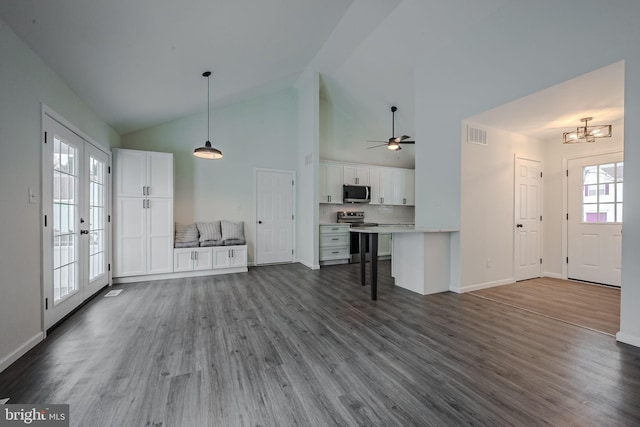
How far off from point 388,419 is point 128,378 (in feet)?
5.49

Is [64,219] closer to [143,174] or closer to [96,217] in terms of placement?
[96,217]

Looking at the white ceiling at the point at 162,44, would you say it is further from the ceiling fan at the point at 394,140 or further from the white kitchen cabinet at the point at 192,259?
the white kitchen cabinet at the point at 192,259

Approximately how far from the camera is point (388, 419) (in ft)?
4.51

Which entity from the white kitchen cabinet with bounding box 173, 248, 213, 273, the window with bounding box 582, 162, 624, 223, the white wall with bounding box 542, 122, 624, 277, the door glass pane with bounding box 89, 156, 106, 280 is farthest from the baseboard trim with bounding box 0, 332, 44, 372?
the window with bounding box 582, 162, 624, 223

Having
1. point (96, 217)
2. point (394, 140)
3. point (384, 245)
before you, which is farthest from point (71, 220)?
point (384, 245)

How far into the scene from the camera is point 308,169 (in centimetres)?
545

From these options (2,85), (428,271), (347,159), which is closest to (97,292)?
(2,85)

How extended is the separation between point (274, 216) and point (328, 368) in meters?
4.20

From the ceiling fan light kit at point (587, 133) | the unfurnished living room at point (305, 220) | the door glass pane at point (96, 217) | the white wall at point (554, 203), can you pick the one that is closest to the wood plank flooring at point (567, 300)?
the unfurnished living room at point (305, 220)

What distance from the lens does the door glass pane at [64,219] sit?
8.43 ft

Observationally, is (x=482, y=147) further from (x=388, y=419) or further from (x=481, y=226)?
(x=388, y=419)

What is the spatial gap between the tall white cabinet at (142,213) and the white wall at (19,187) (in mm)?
1863

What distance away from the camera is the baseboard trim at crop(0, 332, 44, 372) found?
71.5 inches

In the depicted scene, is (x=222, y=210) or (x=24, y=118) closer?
(x=24, y=118)
